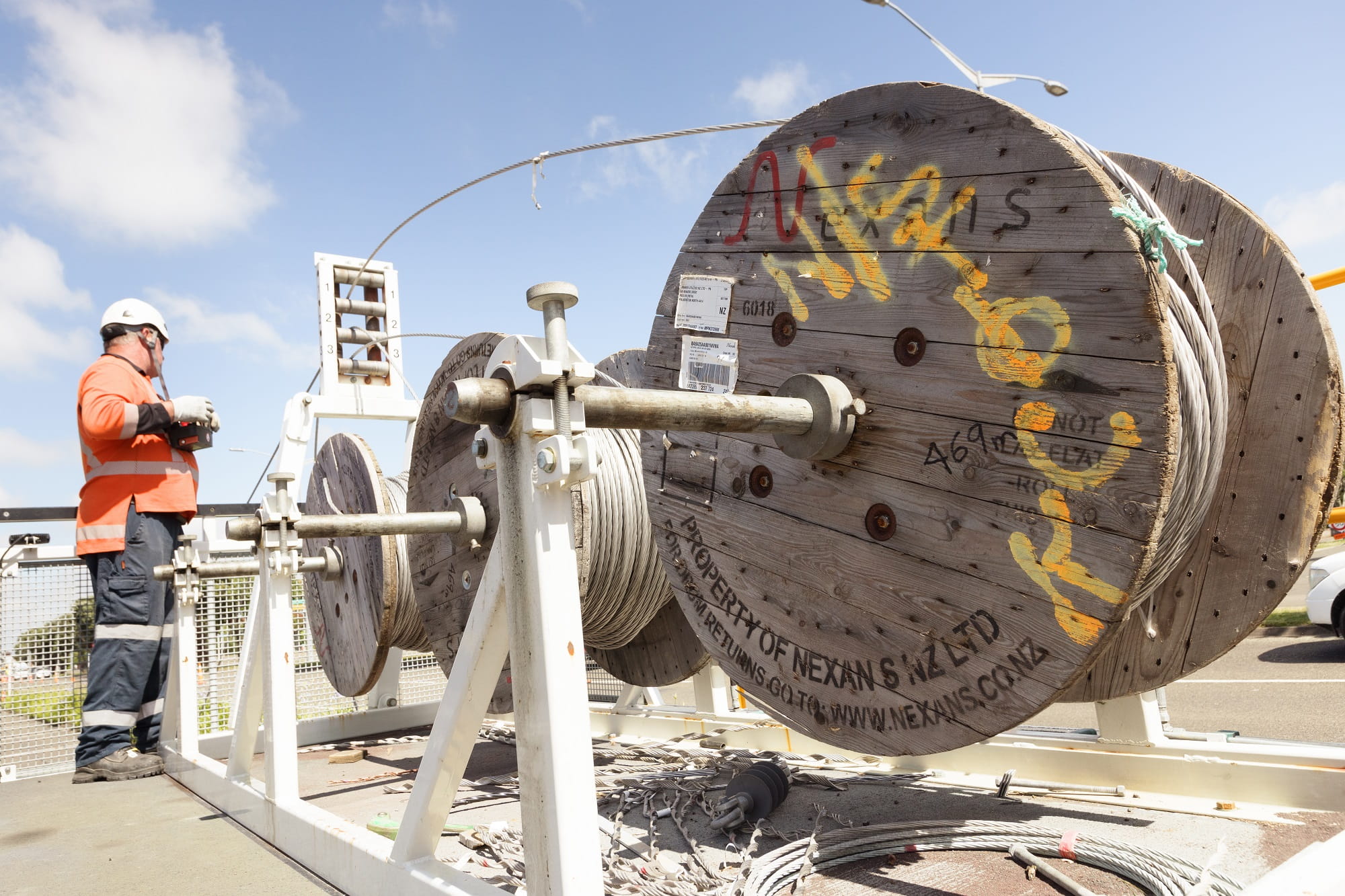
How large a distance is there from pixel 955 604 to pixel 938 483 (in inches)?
10.3

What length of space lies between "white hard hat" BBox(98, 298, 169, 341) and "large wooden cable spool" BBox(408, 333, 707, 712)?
6.39ft

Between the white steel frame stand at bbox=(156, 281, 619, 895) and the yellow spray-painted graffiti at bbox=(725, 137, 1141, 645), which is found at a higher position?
the yellow spray-painted graffiti at bbox=(725, 137, 1141, 645)

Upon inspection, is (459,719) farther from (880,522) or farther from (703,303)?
(703,303)

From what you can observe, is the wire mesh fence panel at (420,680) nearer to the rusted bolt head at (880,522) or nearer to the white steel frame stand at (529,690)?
the white steel frame stand at (529,690)

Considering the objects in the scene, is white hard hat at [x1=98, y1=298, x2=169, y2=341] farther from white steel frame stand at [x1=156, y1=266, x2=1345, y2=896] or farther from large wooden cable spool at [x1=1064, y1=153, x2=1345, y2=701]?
large wooden cable spool at [x1=1064, y1=153, x2=1345, y2=701]

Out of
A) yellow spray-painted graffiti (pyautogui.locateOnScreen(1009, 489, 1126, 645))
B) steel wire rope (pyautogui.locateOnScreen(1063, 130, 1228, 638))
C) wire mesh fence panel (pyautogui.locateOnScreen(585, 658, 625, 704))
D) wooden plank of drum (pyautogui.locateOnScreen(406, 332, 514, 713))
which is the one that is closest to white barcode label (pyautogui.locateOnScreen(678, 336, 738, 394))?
yellow spray-painted graffiti (pyautogui.locateOnScreen(1009, 489, 1126, 645))

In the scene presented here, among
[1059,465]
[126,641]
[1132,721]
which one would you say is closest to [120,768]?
[126,641]

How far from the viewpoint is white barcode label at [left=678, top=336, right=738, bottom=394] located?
2447 mm

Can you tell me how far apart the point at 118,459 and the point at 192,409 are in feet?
1.36

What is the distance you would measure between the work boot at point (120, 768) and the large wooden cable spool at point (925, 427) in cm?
321

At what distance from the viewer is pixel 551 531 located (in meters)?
1.52

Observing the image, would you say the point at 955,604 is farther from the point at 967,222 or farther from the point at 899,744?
the point at 967,222

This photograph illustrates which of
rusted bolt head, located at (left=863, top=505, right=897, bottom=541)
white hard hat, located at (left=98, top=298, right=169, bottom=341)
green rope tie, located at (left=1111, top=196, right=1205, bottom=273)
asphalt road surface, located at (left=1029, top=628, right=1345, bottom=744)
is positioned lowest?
asphalt road surface, located at (left=1029, top=628, right=1345, bottom=744)

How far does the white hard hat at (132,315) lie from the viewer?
4852 mm
